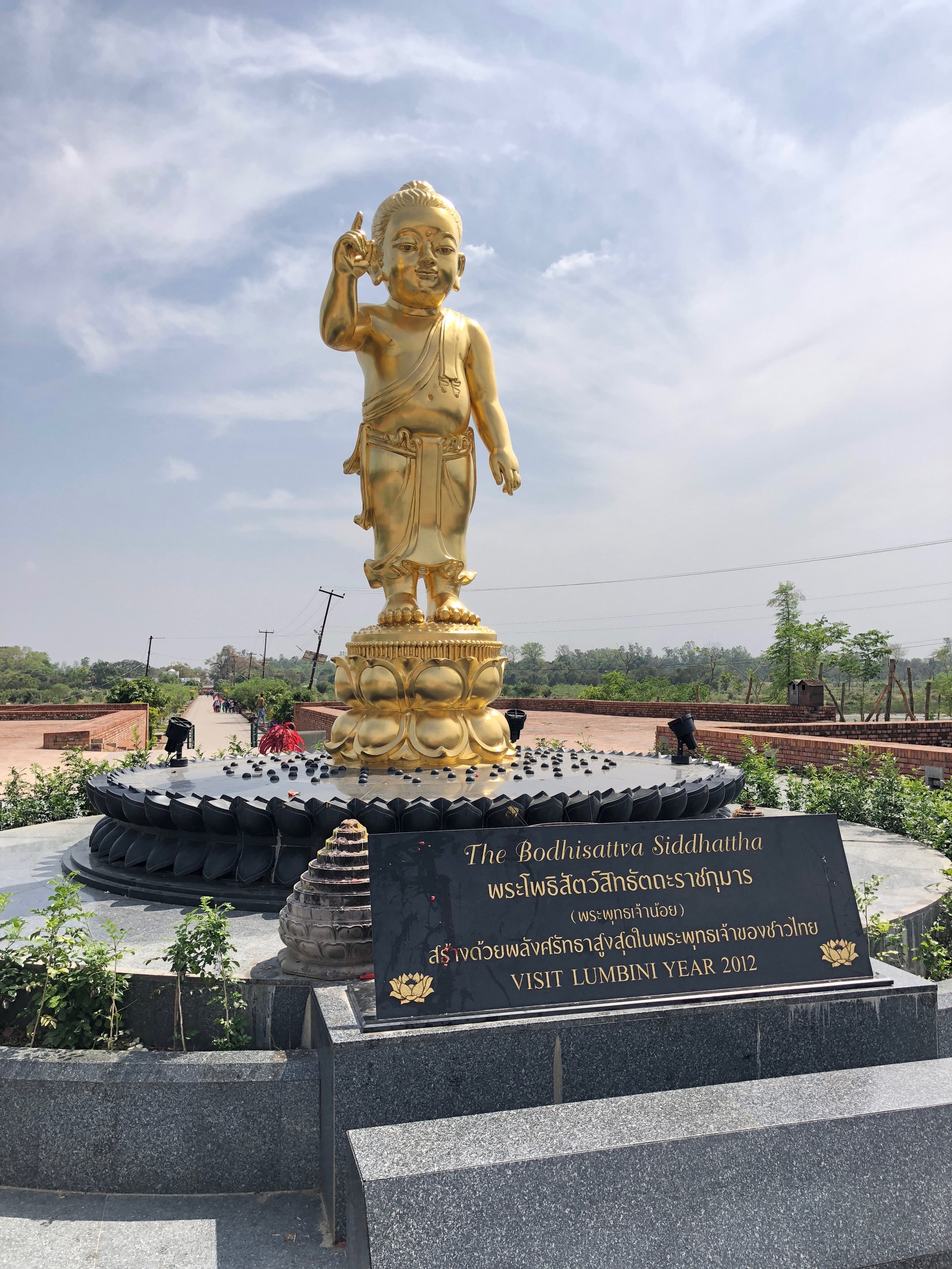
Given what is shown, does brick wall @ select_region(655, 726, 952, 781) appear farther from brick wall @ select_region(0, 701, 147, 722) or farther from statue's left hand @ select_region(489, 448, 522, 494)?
brick wall @ select_region(0, 701, 147, 722)

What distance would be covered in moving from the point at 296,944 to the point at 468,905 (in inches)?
31.6

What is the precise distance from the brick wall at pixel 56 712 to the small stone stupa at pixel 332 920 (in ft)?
70.3

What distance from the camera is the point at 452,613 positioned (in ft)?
21.0

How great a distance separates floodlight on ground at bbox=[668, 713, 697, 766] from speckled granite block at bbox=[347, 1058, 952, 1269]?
457cm

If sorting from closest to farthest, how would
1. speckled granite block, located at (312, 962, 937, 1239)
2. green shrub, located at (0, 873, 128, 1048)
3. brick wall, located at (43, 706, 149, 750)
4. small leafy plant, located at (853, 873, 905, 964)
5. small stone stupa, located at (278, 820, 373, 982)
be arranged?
speckled granite block, located at (312, 962, 937, 1239) → green shrub, located at (0, 873, 128, 1048) → small stone stupa, located at (278, 820, 373, 982) → small leafy plant, located at (853, 873, 905, 964) → brick wall, located at (43, 706, 149, 750)

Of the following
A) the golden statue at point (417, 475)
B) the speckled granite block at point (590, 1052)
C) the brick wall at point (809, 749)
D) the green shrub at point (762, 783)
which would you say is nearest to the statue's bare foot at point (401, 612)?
the golden statue at point (417, 475)

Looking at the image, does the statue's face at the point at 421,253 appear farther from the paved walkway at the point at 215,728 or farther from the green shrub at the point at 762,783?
the paved walkway at the point at 215,728

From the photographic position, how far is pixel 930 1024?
2844mm

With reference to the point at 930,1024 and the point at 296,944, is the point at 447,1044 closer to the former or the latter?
the point at 296,944

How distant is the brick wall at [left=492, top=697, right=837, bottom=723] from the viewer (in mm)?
18344

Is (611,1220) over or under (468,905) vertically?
under

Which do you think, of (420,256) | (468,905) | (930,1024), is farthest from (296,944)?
(420,256)

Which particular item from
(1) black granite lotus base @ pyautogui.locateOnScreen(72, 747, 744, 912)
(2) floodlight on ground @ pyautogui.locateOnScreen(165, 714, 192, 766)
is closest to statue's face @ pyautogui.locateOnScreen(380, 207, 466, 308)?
(1) black granite lotus base @ pyautogui.locateOnScreen(72, 747, 744, 912)

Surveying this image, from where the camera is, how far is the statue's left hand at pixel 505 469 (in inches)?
264
